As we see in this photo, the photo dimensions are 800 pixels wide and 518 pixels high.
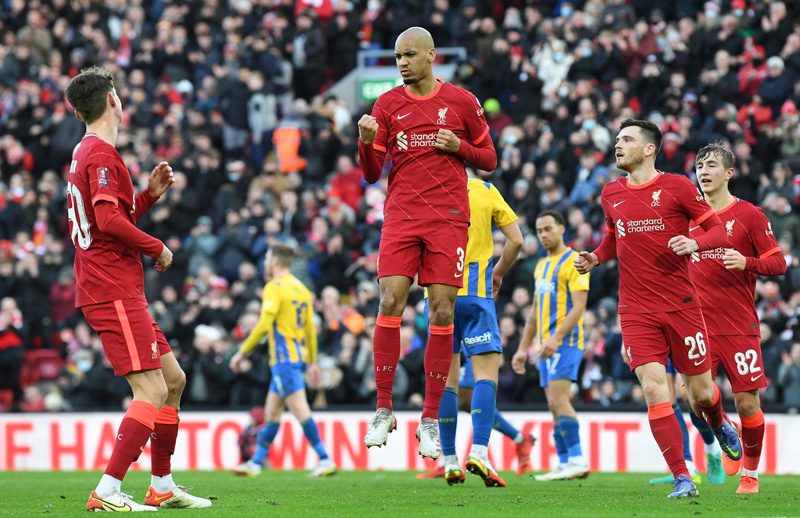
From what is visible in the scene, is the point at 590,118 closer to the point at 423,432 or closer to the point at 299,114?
the point at 299,114

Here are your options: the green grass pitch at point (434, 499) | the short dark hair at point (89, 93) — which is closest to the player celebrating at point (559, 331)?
the green grass pitch at point (434, 499)

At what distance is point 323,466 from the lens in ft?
Answer: 43.6

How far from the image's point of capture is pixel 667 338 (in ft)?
27.1

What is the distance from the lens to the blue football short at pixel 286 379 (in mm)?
13164

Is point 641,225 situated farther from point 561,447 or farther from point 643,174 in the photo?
point 561,447

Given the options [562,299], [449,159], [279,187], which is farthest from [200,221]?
[449,159]

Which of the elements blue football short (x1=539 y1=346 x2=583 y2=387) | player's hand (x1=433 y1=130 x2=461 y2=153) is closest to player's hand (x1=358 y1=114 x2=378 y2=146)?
player's hand (x1=433 y1=130 x2=461 y2=153)

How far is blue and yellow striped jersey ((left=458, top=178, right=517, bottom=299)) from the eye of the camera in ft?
32.3

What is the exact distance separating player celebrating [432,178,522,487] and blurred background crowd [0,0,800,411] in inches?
208

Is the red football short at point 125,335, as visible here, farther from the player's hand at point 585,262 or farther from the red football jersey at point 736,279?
the red football jersey at point 736,279

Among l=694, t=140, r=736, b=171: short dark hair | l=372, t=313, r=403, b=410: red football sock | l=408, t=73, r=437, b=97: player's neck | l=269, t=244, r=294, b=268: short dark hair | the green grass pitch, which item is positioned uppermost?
l=408, t=73, r=437, b=97: player's neck

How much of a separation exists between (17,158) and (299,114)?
5.55 meters

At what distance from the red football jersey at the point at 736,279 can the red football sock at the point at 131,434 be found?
476 centimetres

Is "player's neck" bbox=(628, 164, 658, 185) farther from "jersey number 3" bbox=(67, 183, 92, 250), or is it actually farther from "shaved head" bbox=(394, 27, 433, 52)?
"jersey number 3" bbox=(67, 183, 92, 250)
